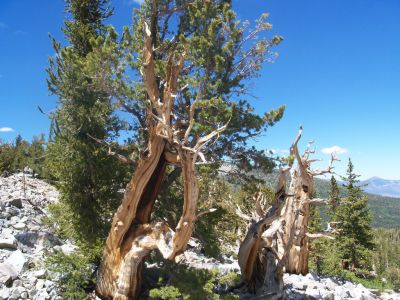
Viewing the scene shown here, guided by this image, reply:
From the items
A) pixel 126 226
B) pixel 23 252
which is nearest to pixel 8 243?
pixel 23 252

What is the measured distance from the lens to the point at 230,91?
978 centimetres

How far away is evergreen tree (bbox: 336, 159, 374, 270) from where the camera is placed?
66.1ft

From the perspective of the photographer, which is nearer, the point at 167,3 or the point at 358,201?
the point at 167,3

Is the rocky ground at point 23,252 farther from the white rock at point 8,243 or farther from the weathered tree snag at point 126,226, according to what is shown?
the weathered tree snag at point 126,226

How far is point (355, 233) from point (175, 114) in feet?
53.5

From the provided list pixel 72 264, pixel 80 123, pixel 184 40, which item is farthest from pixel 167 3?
pixel 72 264

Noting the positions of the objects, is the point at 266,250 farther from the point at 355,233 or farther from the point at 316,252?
the point at 355,233

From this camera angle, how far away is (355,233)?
68.5ft

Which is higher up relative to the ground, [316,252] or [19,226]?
[19,226]

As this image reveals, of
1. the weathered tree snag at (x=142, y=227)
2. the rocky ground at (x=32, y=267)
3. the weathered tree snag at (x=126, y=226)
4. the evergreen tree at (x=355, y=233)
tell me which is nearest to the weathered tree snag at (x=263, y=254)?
the rocky ground at (x=32, y=267)

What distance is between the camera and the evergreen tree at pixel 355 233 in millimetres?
20141

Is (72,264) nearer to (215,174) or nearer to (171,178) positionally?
(171,178)

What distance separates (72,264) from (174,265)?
2.44 m

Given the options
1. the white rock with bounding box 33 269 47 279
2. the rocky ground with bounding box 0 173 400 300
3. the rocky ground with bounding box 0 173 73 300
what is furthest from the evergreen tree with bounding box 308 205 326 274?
the white rock with bounding box 33 269 47 279
